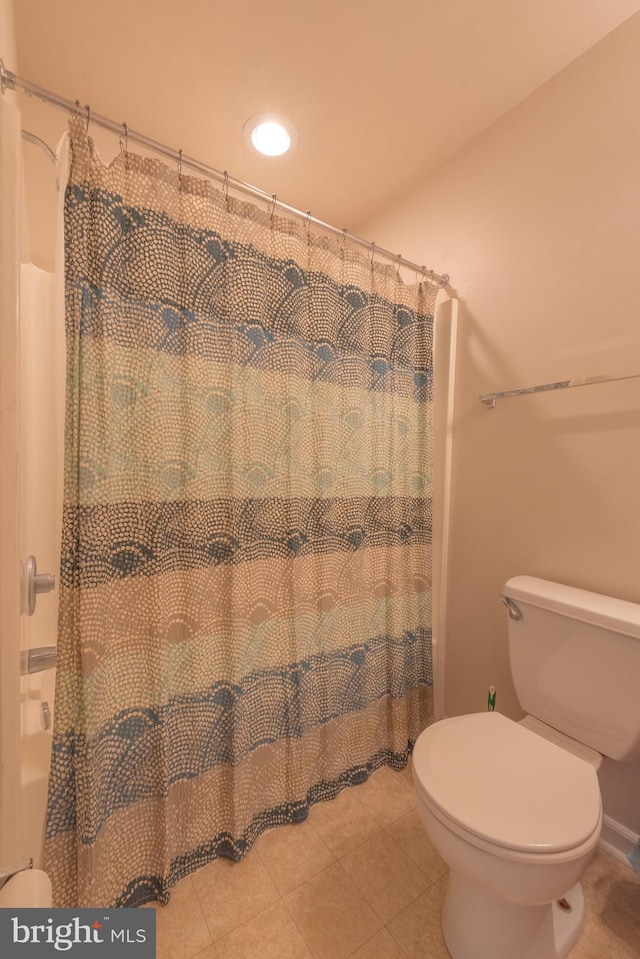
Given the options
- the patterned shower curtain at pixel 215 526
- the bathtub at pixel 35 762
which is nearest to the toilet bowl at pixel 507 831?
the patterned shower curtain at pixel 215 526

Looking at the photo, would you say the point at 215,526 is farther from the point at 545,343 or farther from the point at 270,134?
the point at 270,134

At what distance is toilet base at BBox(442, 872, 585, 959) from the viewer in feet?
3.07

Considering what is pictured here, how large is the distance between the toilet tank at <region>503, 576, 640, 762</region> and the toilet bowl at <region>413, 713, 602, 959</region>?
15cm

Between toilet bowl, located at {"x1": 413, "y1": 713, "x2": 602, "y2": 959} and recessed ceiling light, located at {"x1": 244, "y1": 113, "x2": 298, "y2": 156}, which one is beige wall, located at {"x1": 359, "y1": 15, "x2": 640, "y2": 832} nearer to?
toilet bowl, located at {"x1": 413, "y1": 713, "x2": 602, "y2": 959}

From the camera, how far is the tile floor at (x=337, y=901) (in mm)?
1011

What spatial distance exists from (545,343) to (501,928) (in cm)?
165

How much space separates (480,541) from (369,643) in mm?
603

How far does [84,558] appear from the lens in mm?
937

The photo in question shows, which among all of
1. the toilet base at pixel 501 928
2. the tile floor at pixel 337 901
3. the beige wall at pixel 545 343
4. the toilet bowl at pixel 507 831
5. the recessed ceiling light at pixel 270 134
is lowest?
the tile floor at pixel 337 901

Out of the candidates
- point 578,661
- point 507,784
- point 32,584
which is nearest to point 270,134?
point 32,584

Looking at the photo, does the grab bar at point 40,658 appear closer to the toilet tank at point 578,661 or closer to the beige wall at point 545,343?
the toilet tank at point 578,661

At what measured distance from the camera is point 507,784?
0.95 metres

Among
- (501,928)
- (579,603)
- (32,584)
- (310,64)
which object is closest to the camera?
(32,584)

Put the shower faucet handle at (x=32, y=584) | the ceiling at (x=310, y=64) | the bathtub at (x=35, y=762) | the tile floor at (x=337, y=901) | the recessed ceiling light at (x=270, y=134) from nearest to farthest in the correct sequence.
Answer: the shower faucet handle at (x=32, y=584) → the bathtub at (x=35, y=762) → the tile floor at (x=337, y=901) → the ceiling at (x=310, y=64) → the recessed ceiling light at (x=270, y=134)
